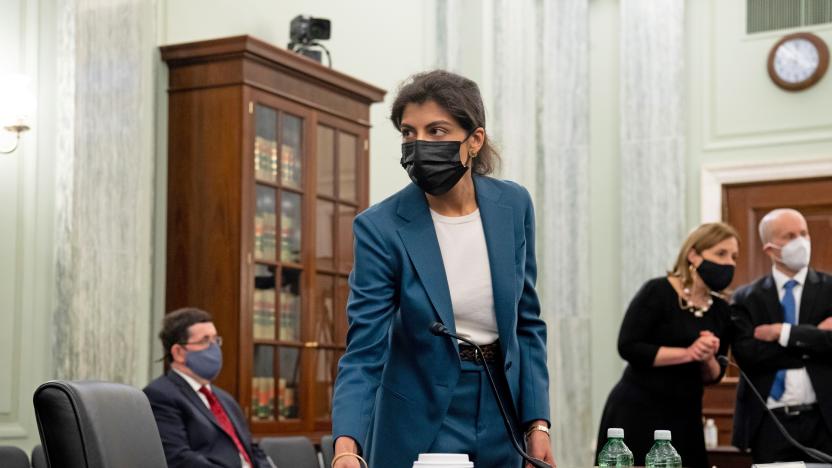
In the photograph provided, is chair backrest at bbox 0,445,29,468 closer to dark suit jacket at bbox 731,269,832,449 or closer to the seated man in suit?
the seated man in suit

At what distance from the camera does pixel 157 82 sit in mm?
6250

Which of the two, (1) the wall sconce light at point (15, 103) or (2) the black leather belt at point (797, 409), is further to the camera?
(1) the wall sconce light at point (15, 103)

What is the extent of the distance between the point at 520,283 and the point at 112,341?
3.59 meters

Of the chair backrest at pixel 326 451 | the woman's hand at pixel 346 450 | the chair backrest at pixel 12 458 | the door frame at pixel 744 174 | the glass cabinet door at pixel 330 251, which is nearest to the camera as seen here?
the woman's hand at pixel 346 450

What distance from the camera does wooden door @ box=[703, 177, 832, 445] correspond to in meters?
7.97

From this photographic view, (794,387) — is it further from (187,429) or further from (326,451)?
(187,429)

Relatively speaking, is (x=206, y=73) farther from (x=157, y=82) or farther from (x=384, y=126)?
(x=384, y=126)

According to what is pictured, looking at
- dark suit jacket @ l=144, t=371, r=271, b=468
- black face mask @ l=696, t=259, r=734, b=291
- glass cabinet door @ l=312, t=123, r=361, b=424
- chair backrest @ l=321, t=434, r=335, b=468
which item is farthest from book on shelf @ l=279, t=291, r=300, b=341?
black face mask @ l=696, t=259, r=734, b=291

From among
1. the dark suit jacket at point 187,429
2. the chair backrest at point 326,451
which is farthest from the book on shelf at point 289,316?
the dark suit jacket at point 187,429

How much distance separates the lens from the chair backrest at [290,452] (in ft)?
17.5

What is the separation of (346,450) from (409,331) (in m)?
0.30

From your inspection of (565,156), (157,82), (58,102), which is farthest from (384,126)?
(58,102)

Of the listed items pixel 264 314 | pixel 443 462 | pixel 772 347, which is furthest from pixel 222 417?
pixel 443 462

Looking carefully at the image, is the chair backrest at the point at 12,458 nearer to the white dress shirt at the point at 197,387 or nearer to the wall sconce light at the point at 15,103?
the white dress shirt at the point at 197,387
